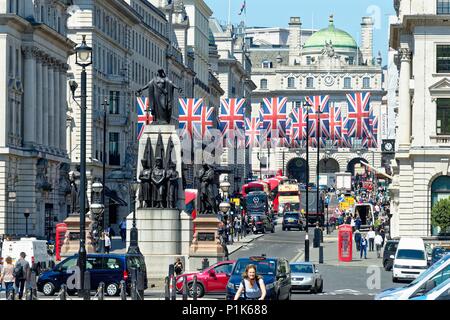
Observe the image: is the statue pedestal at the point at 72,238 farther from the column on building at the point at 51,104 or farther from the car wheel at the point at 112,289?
the column on building at the point at 51,104

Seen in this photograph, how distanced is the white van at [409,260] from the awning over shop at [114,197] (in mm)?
58391

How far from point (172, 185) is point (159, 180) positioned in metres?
0.58

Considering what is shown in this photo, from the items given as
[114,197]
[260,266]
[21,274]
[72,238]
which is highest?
[260,266]

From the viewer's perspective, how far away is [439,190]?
79.1 m

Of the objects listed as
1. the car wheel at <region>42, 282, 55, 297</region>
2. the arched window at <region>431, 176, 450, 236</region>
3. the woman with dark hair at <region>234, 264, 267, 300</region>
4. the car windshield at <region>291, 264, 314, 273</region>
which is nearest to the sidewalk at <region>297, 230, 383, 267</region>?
the arched window at <region>431, 176, 450, 236</region>

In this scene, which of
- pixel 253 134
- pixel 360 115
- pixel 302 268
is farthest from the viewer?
pixel 253 134

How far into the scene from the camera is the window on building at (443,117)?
79.1 m

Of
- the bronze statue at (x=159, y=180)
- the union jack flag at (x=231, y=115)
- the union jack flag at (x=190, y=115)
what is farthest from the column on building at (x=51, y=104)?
the bronze statue at (x=159, y=180)

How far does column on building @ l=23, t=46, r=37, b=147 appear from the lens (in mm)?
90188

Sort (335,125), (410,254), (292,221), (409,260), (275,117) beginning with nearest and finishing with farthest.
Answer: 1. (409,260)
2. (410,254)
3. (335,125)
4. (275,117)
5. (292,221)

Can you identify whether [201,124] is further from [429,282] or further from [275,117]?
[429,282]

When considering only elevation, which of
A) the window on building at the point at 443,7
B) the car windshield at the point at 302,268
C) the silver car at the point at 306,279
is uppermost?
the window on building at the point at 443,7

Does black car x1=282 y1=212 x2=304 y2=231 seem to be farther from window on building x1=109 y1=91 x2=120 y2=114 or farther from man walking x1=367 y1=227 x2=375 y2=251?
man walking x1=367 y1=227 x2=375 y2=251

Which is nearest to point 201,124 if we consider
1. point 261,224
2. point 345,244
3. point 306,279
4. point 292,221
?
point 261,224
